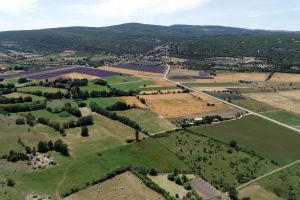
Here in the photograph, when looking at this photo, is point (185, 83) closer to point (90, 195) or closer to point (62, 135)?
point (62, 135)

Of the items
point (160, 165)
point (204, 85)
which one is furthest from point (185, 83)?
point (160, 165)

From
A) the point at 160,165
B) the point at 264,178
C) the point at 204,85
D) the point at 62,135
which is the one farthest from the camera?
the point at 204,85

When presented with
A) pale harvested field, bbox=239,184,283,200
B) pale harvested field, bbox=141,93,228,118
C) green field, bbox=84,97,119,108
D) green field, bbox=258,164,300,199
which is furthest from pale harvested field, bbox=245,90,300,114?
pale harvested field, bbox=239,184,283,200

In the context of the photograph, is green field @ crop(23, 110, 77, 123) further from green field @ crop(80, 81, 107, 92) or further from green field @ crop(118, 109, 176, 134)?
green field @ crop(80, 81, 107, 92)

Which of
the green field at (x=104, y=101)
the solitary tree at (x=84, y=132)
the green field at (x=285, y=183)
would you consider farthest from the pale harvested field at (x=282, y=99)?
the solitary tree at (x=84, y=132)

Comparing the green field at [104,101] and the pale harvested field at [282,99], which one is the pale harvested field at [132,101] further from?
the pale harvested field at [282,99]

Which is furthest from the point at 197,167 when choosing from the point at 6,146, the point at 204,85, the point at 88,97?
the point at 204,85

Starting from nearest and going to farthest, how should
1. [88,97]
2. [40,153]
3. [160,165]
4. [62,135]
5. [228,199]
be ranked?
1. [228,199]
2. [160,165]
3. [40,153]
4. [62,135]
5. [88,97]

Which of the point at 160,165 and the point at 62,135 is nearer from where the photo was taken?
the point at 160,165
